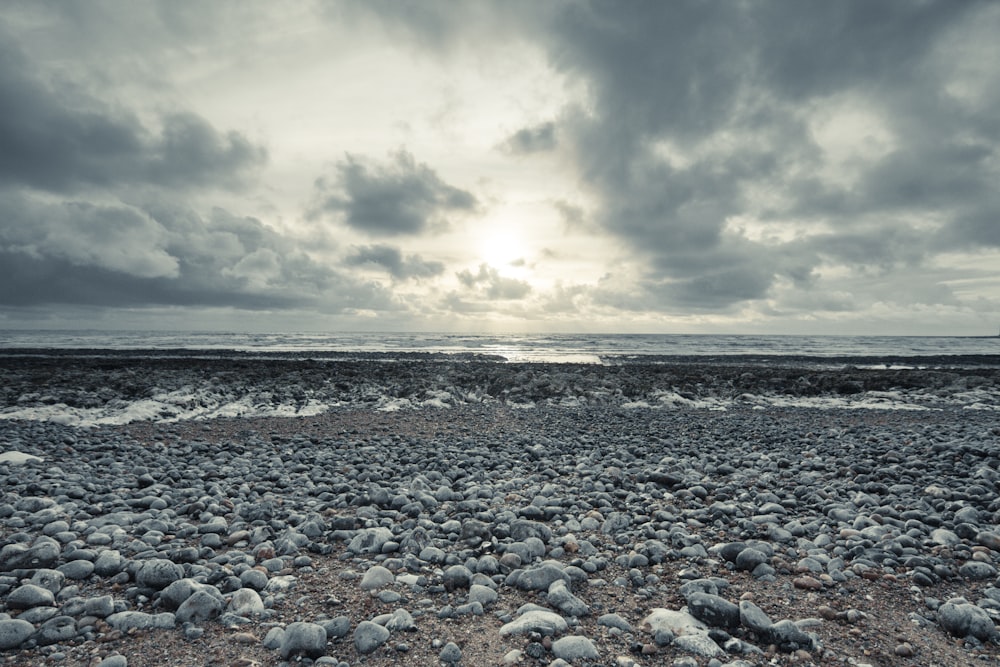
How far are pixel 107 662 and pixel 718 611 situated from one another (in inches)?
148

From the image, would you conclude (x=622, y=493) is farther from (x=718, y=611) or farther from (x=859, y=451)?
(x=859, y=451)

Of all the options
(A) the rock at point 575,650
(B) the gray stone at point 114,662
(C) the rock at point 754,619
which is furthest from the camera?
(C) the rock at point 754,619

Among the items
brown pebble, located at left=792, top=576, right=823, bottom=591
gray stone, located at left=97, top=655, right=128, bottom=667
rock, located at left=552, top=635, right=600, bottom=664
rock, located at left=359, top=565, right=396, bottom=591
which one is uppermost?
brown pebble, located at left=792, top=576, right=823, bottom=591

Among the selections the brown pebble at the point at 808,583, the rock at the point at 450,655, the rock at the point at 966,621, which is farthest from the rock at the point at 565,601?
the rock at the point at 966,621

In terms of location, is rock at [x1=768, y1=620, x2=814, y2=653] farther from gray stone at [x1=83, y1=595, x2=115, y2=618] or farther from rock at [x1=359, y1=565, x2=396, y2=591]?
gray stone at [x1=83, y1=595, x2=115, y2=618]

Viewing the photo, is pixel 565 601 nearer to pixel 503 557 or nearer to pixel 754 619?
pixel 503 557

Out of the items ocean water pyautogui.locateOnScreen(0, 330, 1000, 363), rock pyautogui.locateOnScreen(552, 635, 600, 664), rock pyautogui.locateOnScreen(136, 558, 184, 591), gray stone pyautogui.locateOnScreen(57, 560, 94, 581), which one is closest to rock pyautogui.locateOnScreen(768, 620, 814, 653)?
Answer: rock pyautogui.locateOnScreen(552, 635, 600, 664)

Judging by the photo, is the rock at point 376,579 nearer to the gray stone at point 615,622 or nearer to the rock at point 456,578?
the rock at point 456,578

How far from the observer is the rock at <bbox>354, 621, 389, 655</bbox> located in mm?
3066

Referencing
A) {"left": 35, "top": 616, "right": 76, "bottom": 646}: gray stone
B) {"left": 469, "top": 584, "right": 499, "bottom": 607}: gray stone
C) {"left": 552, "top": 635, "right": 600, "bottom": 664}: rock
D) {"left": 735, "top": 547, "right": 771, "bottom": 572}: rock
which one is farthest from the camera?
{"left": 735, "top": 547, "right": 771, "bottom": 572}: rock

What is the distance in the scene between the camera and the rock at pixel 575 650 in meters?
2.94

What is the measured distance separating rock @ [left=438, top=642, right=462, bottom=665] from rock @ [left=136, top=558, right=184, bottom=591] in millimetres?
2277

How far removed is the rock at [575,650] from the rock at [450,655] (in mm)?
589

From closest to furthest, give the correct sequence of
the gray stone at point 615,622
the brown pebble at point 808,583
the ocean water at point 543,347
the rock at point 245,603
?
the gray stone at point 615,622 → the rock at point 245,603 → the brown pebble at point 808,583 → the ocean water at point 543,347
